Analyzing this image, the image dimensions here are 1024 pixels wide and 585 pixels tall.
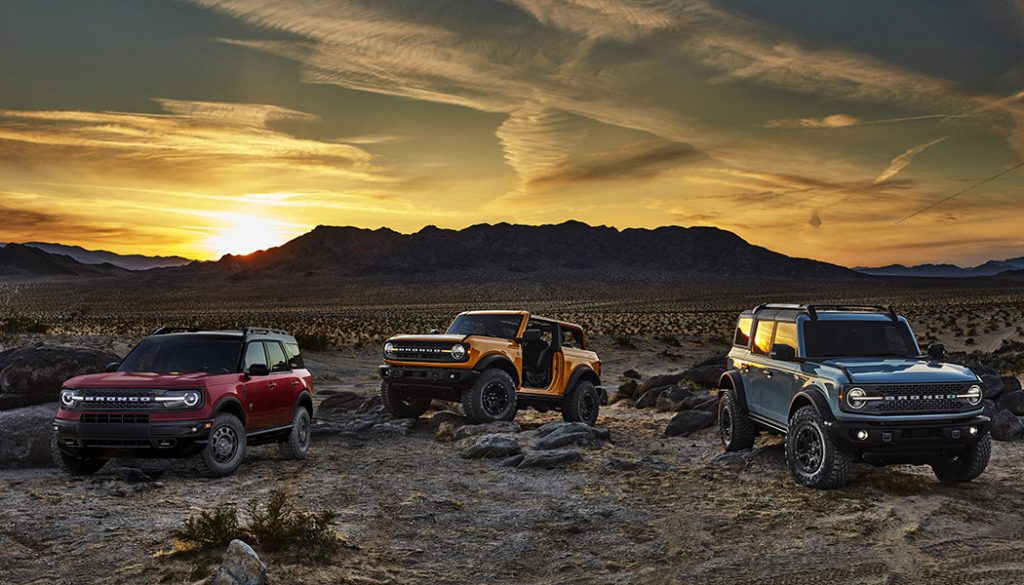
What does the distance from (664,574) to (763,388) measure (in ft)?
18.4

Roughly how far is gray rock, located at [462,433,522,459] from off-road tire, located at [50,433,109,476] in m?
5.37

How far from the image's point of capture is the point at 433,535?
889 centimetres

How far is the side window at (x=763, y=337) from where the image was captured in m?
12.6

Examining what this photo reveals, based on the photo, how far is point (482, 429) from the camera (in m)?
15.1

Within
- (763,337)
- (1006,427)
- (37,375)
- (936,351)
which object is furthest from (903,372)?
(37,375)

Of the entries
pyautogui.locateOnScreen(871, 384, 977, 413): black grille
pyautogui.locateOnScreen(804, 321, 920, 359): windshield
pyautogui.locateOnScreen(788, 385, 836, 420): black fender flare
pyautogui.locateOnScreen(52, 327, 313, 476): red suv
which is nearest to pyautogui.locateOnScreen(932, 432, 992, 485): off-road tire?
pyautogui.locateOnScreen(871, 384, 977, 413): black grille

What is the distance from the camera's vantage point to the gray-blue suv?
10070 millimetres

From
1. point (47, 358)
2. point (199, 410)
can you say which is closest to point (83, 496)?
point (199, 410)

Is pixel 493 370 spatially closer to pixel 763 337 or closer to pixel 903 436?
pixel 763 337

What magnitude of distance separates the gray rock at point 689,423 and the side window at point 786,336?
4.36 metres

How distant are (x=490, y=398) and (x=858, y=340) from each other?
6653mm

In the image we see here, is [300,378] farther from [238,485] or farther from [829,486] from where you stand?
[829,486]

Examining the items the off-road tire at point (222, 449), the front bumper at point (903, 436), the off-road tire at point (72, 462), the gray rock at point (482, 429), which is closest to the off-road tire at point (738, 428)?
the front bumper at point (903, 436)

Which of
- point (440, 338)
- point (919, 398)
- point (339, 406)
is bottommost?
point (339, 406)
